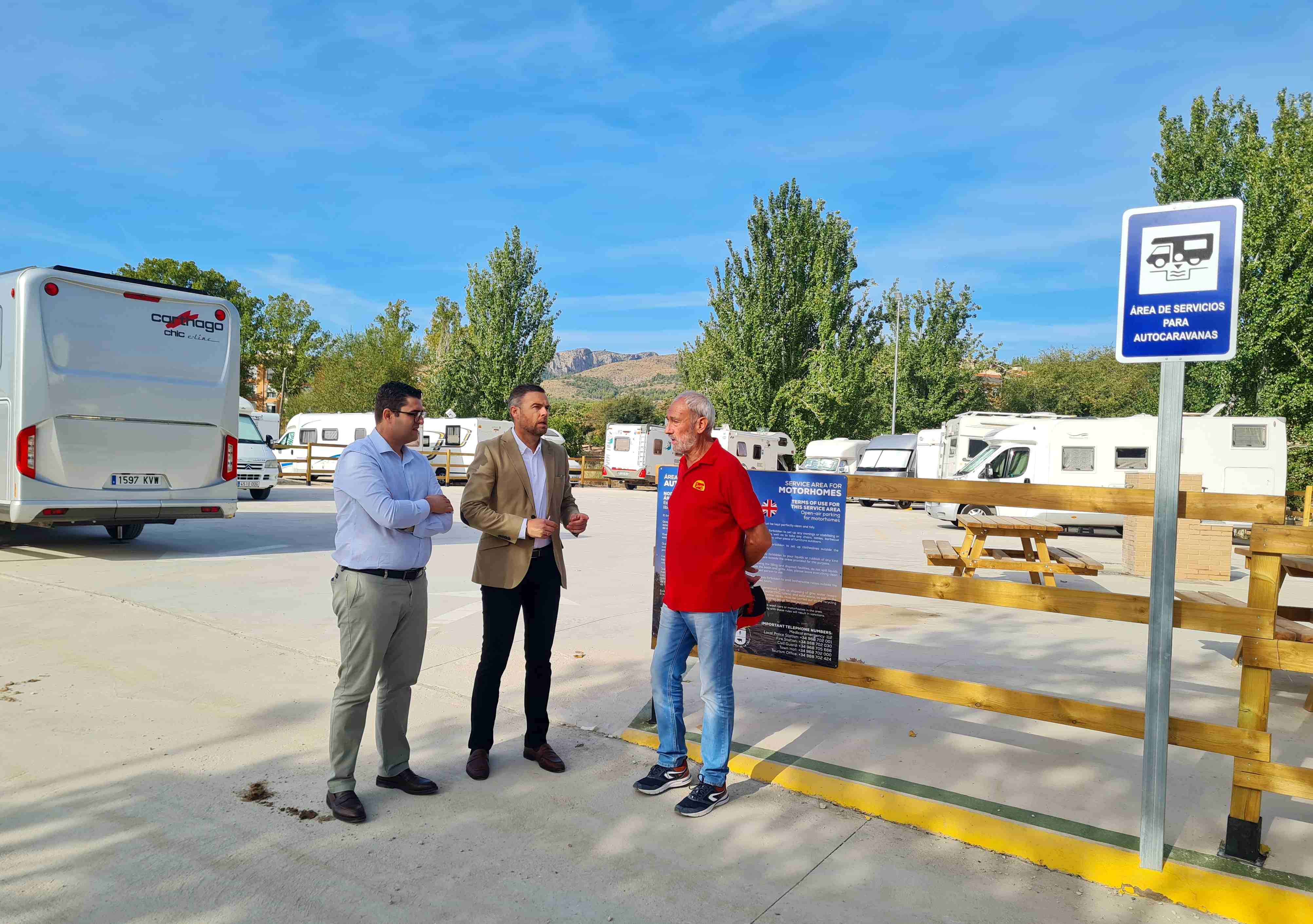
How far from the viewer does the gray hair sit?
4.03 m

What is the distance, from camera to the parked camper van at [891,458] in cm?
2903

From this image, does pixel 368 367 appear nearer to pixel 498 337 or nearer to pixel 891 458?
pixel 498 337

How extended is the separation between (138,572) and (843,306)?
34.5 metres

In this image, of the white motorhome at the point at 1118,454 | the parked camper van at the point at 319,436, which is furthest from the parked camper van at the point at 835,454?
the parked camper van at the point at 319,436

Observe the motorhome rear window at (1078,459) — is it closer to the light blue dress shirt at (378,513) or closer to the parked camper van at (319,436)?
the light blue dress shirt at (378,513)

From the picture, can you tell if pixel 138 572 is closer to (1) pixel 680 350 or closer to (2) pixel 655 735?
(2) pixel 655 735

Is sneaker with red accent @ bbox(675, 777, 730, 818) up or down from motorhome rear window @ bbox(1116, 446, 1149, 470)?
down

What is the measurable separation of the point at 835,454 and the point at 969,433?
11119 millimetres

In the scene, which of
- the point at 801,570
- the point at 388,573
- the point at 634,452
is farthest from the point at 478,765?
the point at 634,452

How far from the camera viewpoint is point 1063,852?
3.52 metres

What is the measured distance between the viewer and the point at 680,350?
51.5 metres

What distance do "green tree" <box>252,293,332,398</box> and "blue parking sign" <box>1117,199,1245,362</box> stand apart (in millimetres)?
59222

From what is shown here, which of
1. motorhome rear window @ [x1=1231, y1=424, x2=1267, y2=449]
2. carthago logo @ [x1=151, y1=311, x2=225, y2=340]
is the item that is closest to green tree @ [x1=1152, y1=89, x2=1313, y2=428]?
motorhome rear window @ [x1=1231, y1=424, x2=1267, y2=449]

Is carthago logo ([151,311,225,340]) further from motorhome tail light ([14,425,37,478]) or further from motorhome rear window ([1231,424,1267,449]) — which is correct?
motorhome rear window ([1231,424,1267,449])
